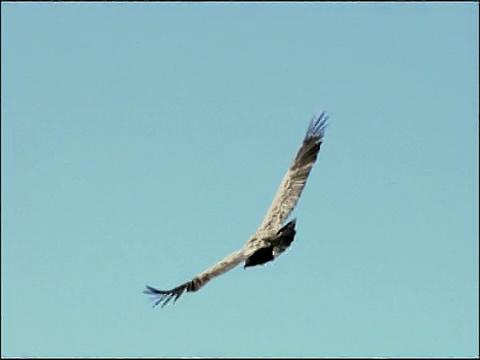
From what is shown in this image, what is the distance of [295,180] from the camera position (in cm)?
2817

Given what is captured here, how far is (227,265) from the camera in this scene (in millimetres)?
24250

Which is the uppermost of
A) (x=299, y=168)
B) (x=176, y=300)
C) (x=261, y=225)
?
(x=299, y=168)

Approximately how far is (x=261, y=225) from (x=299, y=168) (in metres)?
2.68

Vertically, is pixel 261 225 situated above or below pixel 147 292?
above

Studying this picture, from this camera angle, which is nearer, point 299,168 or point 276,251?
point 276,251

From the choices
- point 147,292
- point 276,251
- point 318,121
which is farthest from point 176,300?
point 318,121

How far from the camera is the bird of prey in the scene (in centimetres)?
2389

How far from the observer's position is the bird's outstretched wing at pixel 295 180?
26516mm

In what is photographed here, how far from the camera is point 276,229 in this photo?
83.9 feet

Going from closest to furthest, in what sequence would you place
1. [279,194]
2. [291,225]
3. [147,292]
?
[147,292]
[291,225]
[279,194]

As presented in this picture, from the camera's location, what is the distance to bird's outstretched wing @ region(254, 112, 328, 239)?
2652 cm

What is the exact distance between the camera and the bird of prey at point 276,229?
23891 millimetres

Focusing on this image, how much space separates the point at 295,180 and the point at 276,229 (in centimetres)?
279

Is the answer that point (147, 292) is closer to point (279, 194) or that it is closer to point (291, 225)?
point (291, 225)
